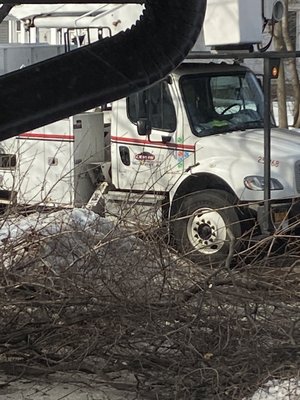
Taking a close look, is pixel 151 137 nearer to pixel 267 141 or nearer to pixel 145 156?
pixel 145 156

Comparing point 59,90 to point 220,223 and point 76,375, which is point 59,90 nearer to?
point 76,375

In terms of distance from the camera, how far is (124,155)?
1000 cm

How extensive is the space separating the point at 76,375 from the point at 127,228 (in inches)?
61.3

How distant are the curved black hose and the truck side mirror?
7.71 m


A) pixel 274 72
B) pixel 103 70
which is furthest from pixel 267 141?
pixel 103 70

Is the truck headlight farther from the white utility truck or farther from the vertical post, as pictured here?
the vertical post

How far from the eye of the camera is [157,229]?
607cm

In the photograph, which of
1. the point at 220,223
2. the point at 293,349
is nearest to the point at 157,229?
the point at 293,349

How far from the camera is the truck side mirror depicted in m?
9.49

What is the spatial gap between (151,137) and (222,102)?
36.2 inches

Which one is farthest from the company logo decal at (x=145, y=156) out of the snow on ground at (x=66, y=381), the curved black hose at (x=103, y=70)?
the curved black hose at (x=103, y=70)

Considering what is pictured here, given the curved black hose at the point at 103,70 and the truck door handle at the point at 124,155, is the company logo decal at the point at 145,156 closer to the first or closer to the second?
the truck door handle at the point at 124,155

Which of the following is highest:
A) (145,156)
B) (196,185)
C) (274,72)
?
(274,72)

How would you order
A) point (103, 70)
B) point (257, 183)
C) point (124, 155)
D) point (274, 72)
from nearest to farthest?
point (103, 70), point (274, 72), point (257, 183), point (124, 155)
